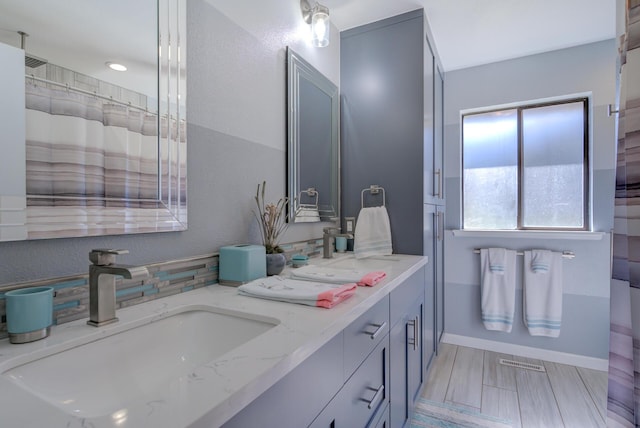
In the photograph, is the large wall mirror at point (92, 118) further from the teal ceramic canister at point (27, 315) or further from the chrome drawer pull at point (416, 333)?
the chrome drawer pull at point (416, 333)

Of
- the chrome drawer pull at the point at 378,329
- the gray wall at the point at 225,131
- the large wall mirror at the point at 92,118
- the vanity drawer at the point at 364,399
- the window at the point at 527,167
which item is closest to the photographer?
the large wall mirror at the point at 92,118

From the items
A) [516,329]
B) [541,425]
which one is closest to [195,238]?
[541,425]

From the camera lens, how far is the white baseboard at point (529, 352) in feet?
7.75

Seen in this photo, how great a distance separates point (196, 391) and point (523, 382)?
2.51 m

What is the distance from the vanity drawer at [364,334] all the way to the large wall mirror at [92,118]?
64 cm

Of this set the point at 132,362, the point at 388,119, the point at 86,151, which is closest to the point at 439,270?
the point at 388,119

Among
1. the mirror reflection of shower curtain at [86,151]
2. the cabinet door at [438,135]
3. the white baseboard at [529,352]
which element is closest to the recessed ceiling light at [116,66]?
the mirror reflection of shower curtain at [86,151]

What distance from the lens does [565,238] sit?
2387 mm

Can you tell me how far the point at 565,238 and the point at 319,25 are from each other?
2328mm

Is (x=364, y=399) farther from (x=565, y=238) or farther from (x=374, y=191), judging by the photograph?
(x=565, y=238)

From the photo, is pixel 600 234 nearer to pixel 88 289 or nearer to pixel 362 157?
pixel 362 157

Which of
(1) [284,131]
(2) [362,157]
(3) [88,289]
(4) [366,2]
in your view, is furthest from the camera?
(2) [362,157]

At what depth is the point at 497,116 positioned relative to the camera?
277cm

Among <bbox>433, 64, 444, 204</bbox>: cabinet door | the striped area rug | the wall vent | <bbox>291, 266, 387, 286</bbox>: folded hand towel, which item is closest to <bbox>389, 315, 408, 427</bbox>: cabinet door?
<bbox>291, 266, 387, 286</bbox>: folded hand towel
